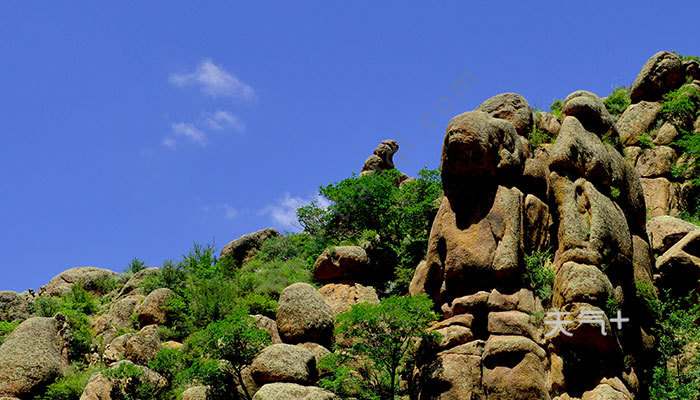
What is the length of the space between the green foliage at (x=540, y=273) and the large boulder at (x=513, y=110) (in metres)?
5.82

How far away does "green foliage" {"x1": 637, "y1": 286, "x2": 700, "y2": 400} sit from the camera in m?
18.6

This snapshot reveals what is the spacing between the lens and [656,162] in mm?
30812

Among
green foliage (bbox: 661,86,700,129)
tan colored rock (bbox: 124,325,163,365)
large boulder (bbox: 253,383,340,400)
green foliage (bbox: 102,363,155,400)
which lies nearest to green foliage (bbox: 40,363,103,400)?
tan colored rock (bbox: 124,325,163,365)

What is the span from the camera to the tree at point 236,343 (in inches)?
858

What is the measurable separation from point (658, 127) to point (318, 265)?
19.3 meters

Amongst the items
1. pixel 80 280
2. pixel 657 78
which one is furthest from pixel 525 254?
pixel 80 280

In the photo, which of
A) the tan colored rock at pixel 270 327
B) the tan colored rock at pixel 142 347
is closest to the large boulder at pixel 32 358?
the tan colored rock at pixel 142 347

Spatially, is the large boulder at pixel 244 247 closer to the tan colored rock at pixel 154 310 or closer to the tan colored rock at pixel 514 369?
the tan colored rock at pixel 154 310

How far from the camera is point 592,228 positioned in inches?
775

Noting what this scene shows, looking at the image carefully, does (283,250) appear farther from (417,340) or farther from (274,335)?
(417,340)

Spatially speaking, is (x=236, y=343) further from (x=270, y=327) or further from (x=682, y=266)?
(x=682, y=266)

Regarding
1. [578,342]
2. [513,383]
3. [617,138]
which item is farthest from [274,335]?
[617,138]

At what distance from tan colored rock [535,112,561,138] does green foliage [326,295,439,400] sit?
891 cm

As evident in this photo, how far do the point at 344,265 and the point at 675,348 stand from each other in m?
14.6
